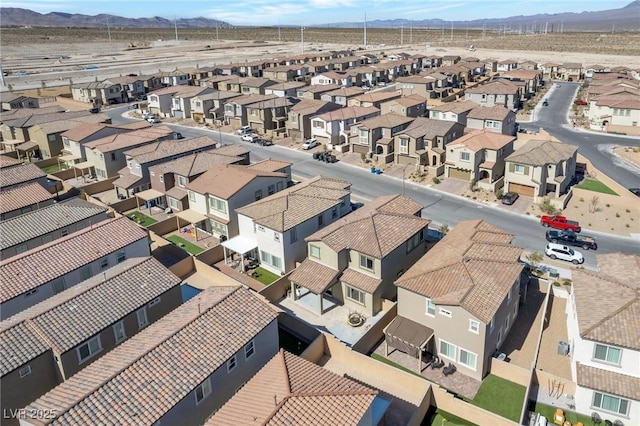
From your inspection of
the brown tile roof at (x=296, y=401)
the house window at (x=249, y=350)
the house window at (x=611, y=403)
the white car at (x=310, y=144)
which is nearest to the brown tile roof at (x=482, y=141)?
the white car at (x=310, y=144)

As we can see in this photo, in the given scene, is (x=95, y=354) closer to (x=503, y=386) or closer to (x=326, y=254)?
(x=326, y=254)

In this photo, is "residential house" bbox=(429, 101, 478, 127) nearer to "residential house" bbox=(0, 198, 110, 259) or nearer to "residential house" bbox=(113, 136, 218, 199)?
"residential house" bbox=(113, 136, 218, 199)

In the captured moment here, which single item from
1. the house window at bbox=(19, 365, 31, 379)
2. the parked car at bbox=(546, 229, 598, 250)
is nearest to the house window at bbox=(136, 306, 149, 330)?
the house window at bbox=(19, 365, 31, 379)

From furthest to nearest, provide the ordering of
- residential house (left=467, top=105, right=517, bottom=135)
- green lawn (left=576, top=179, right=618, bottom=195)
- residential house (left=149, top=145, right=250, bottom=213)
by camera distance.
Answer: residential house (left=467, top=105, right=517, bottom=135), green lawn (left=576, top=179, right=618, bottom=195), residential house (left=149, top=145, right=250, bottom=213)

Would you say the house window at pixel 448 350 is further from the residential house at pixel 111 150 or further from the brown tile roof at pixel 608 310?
the residential house at pixel 111 150

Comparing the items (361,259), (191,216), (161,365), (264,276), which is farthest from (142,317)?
(191,216)

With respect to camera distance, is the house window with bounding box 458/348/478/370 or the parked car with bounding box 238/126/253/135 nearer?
the house window with bounding box 458/348/478/370
